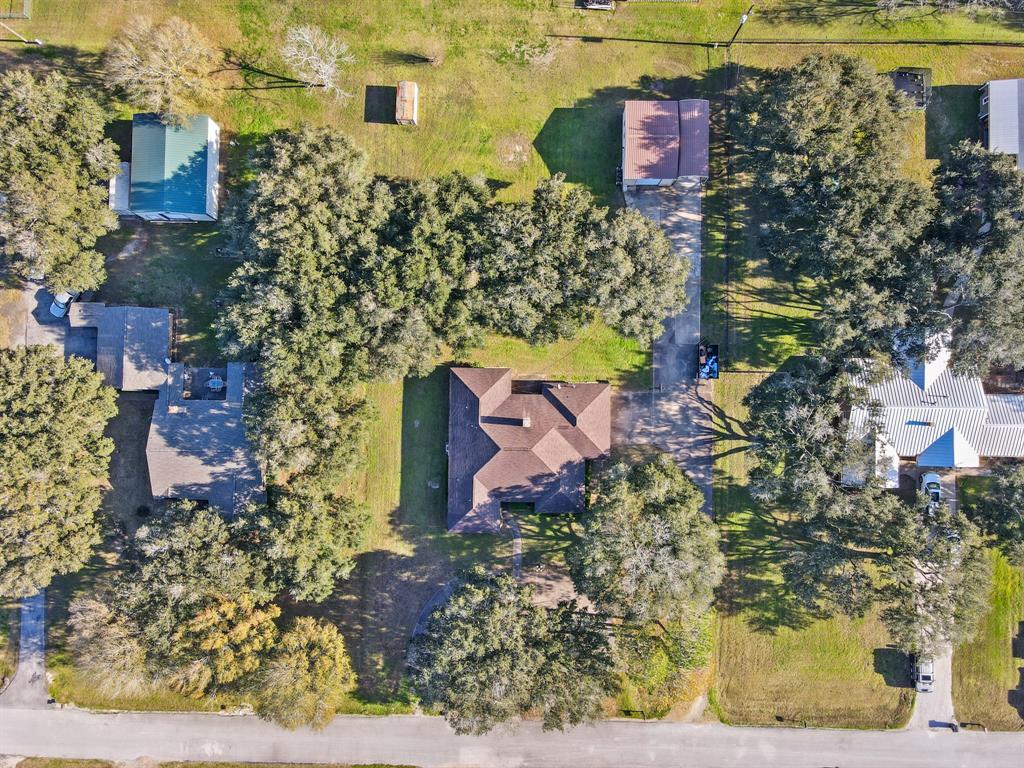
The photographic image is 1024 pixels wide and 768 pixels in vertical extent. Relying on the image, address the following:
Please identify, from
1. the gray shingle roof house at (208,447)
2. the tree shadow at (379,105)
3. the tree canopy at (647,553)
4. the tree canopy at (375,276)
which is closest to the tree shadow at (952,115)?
the tree canopy at (375,276)

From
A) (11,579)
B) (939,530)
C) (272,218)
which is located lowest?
(11,579)

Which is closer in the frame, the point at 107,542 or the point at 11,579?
the point at 11,579

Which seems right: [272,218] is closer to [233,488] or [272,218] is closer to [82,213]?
[82,213]

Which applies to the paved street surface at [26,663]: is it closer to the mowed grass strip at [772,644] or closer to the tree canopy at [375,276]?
the tree canopy at [375,276]

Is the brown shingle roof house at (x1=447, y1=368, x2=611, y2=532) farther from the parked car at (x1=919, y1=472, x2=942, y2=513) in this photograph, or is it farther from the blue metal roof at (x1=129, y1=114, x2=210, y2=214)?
the parked car at (x1=919, y1=472, x2=942, y2=513)

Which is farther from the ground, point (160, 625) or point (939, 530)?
point (939, 530)

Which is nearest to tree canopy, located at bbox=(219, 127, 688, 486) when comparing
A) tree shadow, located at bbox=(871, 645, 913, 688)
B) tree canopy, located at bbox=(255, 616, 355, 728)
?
tree canopy, located at bbox=(255, 616, 355, 728)

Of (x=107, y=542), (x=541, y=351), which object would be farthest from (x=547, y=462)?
(x=107, y=542)
